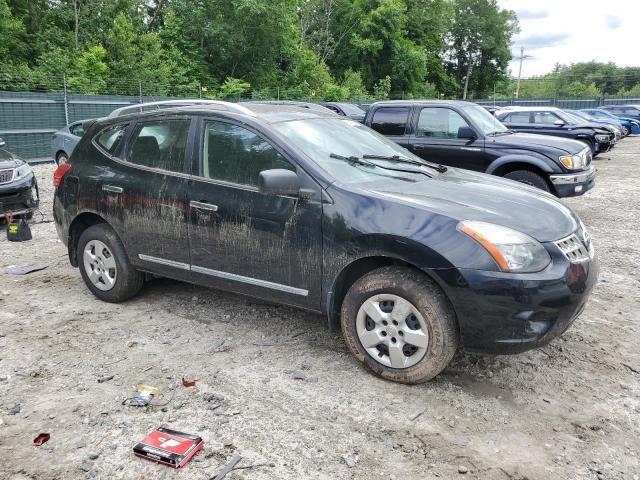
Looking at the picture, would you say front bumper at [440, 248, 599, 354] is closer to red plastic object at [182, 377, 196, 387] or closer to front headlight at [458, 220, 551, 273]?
front headlight at [458, 220, 551, 273]

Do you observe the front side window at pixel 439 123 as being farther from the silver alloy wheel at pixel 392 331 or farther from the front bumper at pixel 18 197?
the front bumper at pixel 18 197

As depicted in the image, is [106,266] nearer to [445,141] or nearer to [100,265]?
[100,265]

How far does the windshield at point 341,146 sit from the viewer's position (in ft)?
12.8

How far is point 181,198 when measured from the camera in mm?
4301

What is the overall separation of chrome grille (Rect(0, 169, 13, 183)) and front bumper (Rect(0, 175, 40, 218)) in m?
0.08

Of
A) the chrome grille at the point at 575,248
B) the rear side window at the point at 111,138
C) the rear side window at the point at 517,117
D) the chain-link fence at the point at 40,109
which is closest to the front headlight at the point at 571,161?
the chrome grille at the point at 575,248

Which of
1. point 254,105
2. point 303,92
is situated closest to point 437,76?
point 303,92

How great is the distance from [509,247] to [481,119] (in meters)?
6.43

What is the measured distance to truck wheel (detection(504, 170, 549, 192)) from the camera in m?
8.35

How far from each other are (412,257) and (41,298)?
373cm

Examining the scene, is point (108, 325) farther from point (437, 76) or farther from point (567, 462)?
point (437, 76)

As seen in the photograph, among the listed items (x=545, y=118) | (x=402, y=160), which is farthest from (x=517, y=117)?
(x=402, y=160)

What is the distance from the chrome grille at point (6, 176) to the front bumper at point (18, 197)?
0.08m

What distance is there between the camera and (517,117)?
15.3 m
